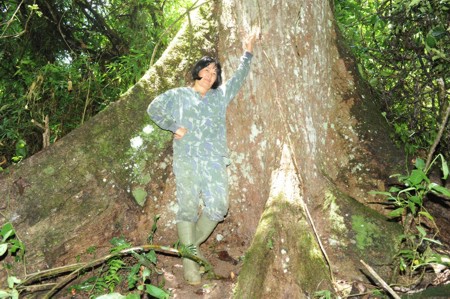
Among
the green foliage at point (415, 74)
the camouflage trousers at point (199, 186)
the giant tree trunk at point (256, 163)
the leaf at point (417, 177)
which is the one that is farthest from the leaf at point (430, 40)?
the camouflage trousers at point (199, 186)

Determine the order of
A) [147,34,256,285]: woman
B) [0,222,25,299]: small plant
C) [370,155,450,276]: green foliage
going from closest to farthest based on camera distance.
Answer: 1. [0,222,25,299]: small plant
2. [370,155,450,276]: green foliage
3. [147,34,256,285]: woman

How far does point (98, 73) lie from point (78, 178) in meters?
2.31

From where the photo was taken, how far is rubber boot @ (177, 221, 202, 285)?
3773 millimetres

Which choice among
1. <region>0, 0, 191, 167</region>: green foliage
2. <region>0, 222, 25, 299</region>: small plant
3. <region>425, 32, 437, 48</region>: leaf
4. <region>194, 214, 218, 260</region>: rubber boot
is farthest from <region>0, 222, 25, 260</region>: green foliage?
<region>425, 32, 437, 48</region>: leaf

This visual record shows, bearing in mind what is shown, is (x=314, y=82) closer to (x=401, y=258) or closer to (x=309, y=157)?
(x=309, y=157)

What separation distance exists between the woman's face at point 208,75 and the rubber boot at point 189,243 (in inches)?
47.5

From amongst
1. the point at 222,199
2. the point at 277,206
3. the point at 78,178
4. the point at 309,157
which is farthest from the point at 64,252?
the point at 309,157

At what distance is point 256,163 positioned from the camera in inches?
161

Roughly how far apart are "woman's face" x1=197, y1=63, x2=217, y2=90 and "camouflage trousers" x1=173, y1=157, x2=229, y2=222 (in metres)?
0.65

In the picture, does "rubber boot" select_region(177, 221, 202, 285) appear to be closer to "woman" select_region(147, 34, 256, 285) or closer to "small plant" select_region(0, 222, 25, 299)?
"woman" select_region(147, 34, 256, 285)

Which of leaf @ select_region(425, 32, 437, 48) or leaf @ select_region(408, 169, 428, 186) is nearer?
leaf @ select_region(408, 169, 428, 186)

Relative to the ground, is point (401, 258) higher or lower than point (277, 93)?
lower

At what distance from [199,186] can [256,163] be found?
565 millimetres

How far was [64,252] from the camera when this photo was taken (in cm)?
373
